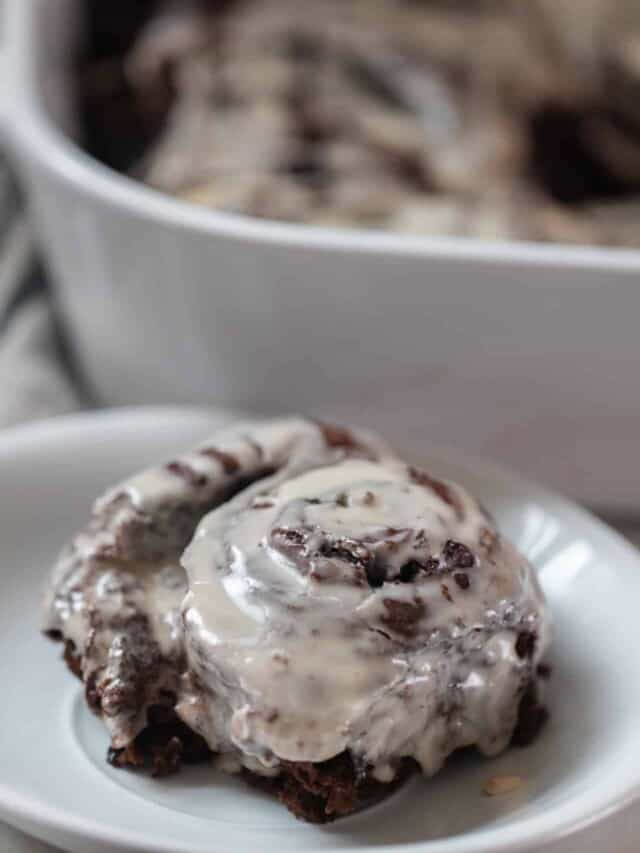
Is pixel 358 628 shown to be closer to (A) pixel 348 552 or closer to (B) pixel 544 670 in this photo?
(A) pixel 348 552

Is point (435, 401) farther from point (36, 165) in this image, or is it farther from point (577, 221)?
point (36, 165)

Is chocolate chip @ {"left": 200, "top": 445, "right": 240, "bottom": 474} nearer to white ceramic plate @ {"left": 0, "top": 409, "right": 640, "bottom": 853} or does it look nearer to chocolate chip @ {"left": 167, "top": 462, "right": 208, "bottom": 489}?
chocolate chip @ {"left": 167, "top": 462, "right": 208, "bottom": 489}

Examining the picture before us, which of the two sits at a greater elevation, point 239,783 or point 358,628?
point 358,628

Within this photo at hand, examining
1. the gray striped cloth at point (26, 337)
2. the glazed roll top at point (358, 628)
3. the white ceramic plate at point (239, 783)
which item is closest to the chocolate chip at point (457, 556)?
the glazed roll top at point (358, 628)

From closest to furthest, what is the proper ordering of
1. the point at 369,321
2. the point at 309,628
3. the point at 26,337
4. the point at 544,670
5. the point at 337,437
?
1. the point at 309,628
2. the point at 544,670
3. the point at 337,437
4. the point at 369,321
5. the point at 26,337

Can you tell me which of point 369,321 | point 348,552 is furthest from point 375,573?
point 369,321

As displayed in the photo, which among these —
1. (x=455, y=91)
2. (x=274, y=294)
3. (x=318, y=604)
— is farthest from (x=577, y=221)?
(x=318, y=604)

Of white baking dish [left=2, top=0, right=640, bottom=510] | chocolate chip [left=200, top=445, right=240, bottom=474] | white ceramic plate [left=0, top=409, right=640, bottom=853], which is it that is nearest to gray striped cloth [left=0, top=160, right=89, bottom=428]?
white baking dish [left=2, top=0, right=640, bottom=510]

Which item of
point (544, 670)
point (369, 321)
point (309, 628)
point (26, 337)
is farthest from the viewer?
point (26, 337)

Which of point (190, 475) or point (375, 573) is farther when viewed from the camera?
point (190, 475)
